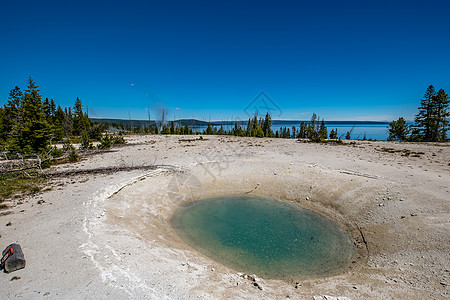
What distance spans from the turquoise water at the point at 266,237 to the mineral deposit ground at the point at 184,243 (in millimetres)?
620

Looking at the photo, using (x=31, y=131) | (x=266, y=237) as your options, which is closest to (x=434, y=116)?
(x=266, y=237)

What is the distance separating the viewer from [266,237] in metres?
9.92

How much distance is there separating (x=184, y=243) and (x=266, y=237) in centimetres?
→ 439

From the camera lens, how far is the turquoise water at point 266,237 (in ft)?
25.7

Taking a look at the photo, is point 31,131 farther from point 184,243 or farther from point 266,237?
point 266,237

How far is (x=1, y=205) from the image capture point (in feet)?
32.1

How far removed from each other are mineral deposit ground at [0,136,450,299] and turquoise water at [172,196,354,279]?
620 mm

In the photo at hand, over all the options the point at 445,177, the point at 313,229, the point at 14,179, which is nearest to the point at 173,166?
the point at 14,179

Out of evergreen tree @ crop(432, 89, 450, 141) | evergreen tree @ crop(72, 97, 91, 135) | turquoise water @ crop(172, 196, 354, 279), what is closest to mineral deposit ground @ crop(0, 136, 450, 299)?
turquoise water @ crop(172, 196, 354, 279)

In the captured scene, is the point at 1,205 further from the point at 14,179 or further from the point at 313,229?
the point at 313,229

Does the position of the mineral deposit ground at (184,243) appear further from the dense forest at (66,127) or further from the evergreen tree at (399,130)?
the evergreen tree at (399,130)

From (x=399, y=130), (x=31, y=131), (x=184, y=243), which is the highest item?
(x=399, y=130)

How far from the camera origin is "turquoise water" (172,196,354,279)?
309 inches

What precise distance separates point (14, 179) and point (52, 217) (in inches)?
384
